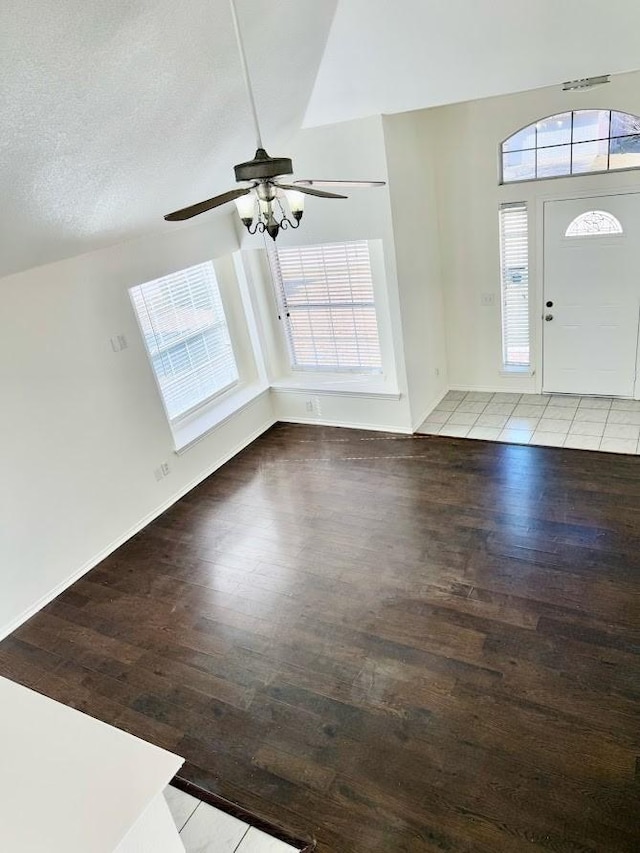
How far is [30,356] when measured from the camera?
3855 millimetres

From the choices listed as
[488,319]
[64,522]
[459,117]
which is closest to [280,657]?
[64,522]

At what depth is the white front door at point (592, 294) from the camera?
516 cm

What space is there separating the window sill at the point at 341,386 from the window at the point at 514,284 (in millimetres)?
1433

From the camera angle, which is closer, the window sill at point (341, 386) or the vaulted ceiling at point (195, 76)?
the vaulted ceiling at point (195, 76)

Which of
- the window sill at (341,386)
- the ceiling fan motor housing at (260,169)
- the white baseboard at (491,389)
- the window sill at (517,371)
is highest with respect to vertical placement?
the ceiling fan motor housing at (260,169)

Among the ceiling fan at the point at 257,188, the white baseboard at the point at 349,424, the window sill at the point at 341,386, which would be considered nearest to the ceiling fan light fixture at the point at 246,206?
the ceiling fan at the point at 257,188

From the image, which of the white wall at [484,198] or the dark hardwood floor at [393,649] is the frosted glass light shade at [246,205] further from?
the white wall at [484,198]

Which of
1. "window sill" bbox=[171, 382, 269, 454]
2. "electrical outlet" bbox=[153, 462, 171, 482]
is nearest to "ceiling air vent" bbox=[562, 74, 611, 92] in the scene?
"window sill" bbox=[171, 382, 269, 454]

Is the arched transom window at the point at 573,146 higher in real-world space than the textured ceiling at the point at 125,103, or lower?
lower

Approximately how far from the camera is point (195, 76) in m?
2.99

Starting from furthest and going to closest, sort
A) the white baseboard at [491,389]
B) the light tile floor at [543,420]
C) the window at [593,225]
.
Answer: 1. the white baseboard at [491,389]
2. the window at [593,225]
3. the light tile floor at [543,420]

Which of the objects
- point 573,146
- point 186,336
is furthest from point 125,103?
point 573,146

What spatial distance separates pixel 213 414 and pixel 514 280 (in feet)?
10.9

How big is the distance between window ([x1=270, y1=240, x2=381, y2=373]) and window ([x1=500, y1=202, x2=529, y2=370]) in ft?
4.67
